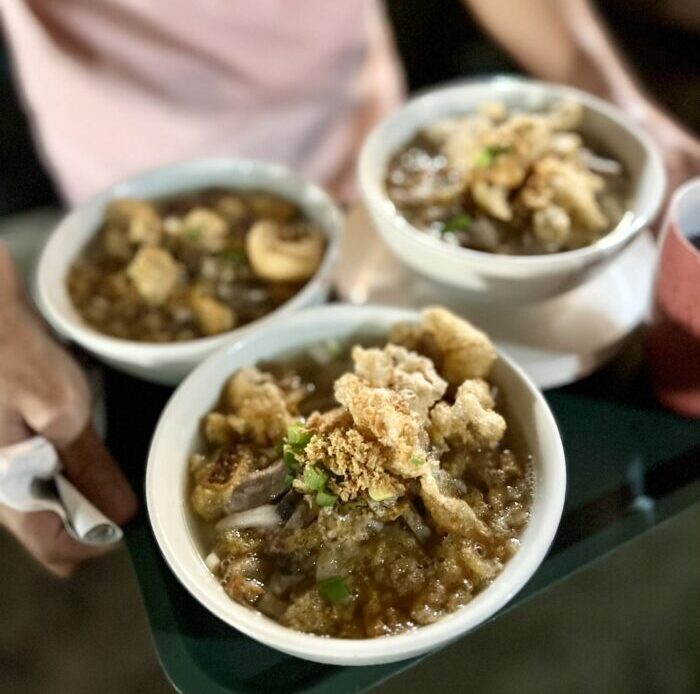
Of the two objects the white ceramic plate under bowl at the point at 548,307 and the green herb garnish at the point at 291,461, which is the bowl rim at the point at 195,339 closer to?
the white ceramic plate under bowl at the point at 548,307

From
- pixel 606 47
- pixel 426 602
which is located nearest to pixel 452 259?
pixel 426 602

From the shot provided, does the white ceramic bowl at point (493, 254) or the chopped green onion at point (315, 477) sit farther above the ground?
the white ceramic bowl at point (493, 254)

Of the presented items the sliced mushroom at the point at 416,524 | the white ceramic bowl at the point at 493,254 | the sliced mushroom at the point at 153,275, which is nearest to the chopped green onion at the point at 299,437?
the sliced mushroom at the point at 416,524

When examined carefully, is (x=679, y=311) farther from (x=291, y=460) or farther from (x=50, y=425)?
(x=50, y=425)

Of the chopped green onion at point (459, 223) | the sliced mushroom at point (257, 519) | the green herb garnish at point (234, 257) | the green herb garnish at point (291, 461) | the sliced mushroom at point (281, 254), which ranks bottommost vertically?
the sliced mushroom at point (257, 519)

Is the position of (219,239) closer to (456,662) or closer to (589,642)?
(456,662)

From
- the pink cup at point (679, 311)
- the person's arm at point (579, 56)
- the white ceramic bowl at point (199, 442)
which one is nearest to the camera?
the white ceramic bowl at point (199, 442)
